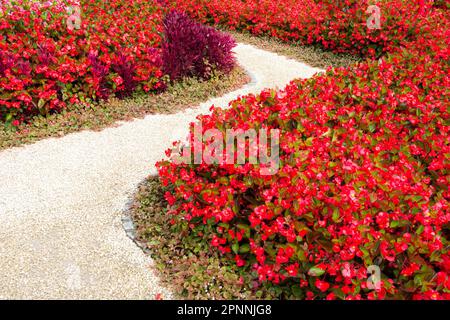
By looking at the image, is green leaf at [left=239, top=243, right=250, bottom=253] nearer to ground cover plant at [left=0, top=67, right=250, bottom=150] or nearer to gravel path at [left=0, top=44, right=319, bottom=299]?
gravel path at [left=0, top=44, right=319, bottom=299]

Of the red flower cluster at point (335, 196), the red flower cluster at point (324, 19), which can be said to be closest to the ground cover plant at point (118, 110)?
the red flower cluster at point (335, 196)

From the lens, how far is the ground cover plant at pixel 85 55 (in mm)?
6109

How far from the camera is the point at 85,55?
266 inches

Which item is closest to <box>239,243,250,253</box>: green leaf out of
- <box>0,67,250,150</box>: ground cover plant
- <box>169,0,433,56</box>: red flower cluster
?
<box>0,67,250,150</box>: ground cover plant

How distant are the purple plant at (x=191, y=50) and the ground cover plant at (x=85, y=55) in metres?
0.02

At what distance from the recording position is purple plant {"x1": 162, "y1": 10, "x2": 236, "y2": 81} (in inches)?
296

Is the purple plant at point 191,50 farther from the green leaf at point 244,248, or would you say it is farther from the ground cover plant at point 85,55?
the green leaf at point 244,248

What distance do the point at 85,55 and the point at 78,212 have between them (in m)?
3.18

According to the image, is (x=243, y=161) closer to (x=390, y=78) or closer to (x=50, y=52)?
(x=390, y=78)

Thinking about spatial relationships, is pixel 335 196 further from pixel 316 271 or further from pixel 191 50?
pixel 191 50

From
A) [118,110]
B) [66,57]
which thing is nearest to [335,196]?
[118,110]

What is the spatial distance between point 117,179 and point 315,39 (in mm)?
6951

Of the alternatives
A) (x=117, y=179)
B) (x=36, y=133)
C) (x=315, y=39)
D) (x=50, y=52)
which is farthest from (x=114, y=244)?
(x=315, y=39)

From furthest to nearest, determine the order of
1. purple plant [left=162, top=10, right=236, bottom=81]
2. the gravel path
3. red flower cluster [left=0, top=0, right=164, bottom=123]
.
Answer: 1. purple plant [left=162, top=10, right=236, bottom=81]
2. red flower cluster [left=0, top=0, right=164, bottom=123]
3. the gravel path
